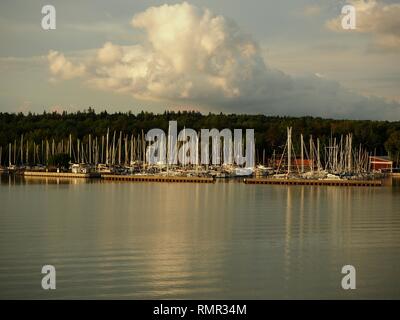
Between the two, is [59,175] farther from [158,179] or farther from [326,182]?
[326,182]

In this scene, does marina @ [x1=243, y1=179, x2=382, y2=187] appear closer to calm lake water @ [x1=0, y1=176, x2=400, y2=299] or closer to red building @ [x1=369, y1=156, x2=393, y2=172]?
calm lake water @ [x1=0, y1=176, x2=400, y2=299]

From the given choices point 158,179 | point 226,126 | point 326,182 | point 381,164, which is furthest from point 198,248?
point 226,126

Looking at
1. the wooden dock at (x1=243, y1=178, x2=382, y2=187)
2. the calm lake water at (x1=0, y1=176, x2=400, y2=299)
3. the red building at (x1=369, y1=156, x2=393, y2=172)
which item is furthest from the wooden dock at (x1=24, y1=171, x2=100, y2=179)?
the red building at (x1=369, y1=156, x2=393, y2=172)

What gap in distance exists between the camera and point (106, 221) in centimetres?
3491

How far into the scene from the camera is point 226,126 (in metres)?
113

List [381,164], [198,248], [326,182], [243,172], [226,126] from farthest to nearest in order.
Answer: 1. [226,126]
2. [381,164]
3. [243,172]
4. [326,182]
5. [198,248]

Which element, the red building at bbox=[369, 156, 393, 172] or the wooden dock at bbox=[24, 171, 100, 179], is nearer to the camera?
the wooden dock at bbox=[24, 171, 100, 179]

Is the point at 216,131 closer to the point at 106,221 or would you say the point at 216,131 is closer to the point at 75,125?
the point at 75,125

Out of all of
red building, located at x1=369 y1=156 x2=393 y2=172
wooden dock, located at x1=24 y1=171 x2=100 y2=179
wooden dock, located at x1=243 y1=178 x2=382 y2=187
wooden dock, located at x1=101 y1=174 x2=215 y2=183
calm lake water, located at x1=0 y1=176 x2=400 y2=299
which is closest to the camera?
calm lake water, located at x1=0 y1=176 x2=400 y2=299

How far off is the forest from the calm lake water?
6045 centimetres

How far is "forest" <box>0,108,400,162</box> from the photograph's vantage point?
10594cm

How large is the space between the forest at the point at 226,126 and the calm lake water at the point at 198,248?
198 ft

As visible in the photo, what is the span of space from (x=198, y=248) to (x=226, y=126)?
87.6 meters
